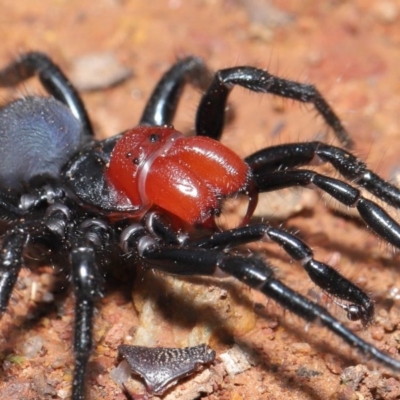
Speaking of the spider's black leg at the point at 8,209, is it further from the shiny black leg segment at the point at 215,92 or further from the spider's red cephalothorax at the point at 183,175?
the shiny black leg segment at the point at 215,92

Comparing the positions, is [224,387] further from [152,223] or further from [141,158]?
[141,158]

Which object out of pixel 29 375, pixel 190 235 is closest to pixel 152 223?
pixel 190 235

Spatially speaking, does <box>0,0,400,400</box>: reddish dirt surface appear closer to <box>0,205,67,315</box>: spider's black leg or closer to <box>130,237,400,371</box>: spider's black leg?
<box>130,237,400,371</box>: spider's black leg

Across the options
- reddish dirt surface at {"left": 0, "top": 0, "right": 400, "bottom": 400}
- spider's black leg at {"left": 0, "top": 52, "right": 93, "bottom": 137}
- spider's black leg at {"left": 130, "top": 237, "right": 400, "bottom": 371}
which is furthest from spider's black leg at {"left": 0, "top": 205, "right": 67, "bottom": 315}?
spider's black leg at {"left": 0, "top": 52, "right": 93, "bottom": 137}

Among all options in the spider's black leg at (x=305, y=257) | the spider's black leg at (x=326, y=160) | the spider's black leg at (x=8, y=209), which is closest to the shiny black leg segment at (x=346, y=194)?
the spider's black leg at (x=326, y=160)

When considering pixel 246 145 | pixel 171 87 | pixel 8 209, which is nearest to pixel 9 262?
pixel 8 209

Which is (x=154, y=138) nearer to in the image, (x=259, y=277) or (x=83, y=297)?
(x=83, y=297)
